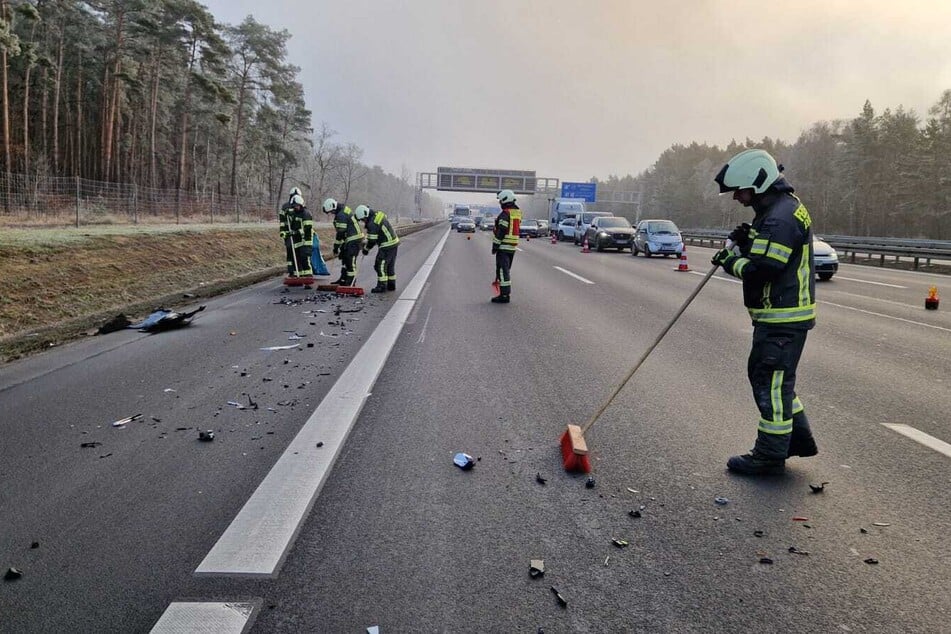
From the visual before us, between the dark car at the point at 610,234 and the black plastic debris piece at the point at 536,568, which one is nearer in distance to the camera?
the black plastic debris piece at the point at 536,568

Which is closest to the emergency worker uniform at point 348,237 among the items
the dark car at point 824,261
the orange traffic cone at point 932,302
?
the orange traffic cone at point 932,302

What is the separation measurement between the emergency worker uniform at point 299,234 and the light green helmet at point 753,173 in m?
10.5

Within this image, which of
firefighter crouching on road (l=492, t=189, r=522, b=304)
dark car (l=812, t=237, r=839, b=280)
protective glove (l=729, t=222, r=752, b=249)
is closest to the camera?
protective glove (l=729, t=222, r=752, b=249)

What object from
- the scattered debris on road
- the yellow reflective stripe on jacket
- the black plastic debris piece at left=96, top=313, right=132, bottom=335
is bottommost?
the black plastic debris piece at left=96, top=313, right=132, bottom=335

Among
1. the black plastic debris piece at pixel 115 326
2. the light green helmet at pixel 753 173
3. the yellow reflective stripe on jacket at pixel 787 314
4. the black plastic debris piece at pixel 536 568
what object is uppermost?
the light green helmet at pixel 753 173

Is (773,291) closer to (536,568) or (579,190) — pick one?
(536,568)

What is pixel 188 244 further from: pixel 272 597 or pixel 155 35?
pixel 155 35

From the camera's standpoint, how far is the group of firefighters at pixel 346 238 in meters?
12.4

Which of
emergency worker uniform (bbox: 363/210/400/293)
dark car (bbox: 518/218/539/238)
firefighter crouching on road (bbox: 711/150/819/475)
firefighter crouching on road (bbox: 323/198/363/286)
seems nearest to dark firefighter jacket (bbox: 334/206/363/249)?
firefighter crouching on road (bbox: 323/198/363/286)

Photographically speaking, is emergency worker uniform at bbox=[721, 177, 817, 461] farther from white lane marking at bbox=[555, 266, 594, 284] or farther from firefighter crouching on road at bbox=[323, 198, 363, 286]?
white lane marking at bbox=[555, 266, 594, 284]

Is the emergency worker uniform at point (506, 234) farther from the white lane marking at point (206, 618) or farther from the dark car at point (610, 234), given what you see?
the dark car at point (610, 234)

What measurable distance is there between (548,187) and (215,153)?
40822 millimetres

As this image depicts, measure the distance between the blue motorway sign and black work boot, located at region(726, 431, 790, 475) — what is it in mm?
67968

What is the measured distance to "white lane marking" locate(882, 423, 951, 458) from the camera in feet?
13.7
